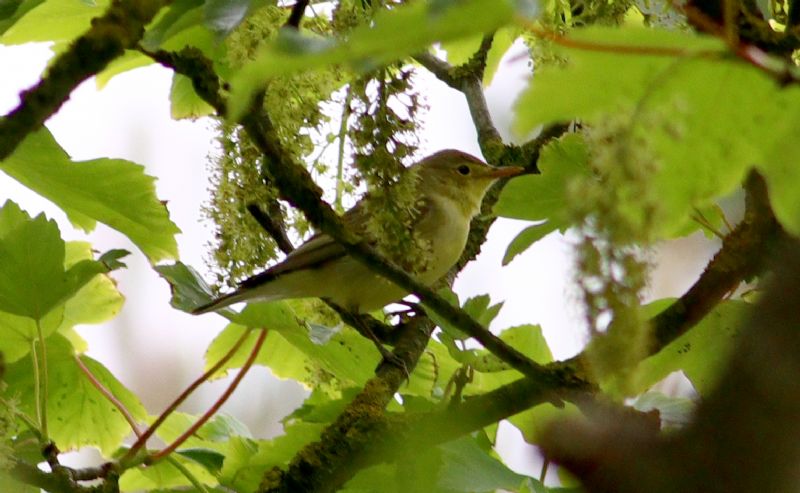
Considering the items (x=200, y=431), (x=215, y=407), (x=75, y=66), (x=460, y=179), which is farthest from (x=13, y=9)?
(x=460, y=179)

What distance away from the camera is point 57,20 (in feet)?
7.89

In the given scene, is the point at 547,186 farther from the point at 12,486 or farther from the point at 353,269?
the point at 353,269

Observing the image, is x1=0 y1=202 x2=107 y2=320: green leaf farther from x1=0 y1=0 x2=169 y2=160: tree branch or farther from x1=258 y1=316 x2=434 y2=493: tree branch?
x1=0 y1=0 x2=169 y2=160: tree branch

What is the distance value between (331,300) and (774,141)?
2.59 meters

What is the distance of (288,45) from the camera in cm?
85

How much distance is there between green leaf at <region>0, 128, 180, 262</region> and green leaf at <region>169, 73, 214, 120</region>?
0.54 metres

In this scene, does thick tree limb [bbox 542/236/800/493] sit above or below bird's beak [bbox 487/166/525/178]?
below

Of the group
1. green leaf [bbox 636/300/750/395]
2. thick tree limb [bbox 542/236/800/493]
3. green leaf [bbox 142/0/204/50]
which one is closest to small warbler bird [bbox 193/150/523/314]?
green leaf [bbox 636/300/750/395]

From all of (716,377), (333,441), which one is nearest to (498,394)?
(333,441)

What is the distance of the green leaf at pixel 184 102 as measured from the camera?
2727mm

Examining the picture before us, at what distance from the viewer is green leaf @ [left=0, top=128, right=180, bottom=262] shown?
83.7 inches

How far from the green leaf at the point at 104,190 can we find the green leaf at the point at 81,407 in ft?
1.30

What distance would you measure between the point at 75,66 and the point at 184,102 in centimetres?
133

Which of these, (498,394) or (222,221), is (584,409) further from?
(222,221)
